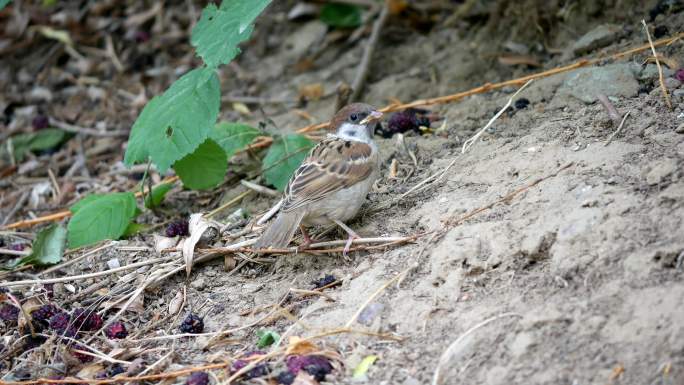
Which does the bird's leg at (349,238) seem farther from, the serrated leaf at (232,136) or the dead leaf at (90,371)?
the dead leaf at (90,371)

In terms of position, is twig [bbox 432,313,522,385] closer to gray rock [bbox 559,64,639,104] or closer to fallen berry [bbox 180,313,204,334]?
fallen berry [bbox 180,313,204,334]

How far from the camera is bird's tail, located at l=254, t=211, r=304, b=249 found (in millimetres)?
4758

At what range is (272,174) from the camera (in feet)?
19.2

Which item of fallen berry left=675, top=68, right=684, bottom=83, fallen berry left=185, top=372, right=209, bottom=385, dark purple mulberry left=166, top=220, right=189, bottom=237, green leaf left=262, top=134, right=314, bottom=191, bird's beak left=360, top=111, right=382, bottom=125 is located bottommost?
fallen berry left=185, top=372, right=209, bottom=385

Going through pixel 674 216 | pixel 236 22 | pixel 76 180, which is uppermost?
pixel 236 22

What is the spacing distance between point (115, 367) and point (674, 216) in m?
2.99

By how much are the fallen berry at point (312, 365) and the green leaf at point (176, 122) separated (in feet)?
5.82

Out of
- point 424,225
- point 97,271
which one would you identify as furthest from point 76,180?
point 424,225

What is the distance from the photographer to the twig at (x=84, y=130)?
7.57 m

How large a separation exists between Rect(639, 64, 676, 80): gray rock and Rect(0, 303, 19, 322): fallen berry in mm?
4283

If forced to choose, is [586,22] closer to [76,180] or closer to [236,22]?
[236,22]

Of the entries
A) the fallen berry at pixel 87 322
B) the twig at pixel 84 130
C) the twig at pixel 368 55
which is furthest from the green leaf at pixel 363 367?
the twig at pixel 84 130

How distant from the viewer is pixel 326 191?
5.00m

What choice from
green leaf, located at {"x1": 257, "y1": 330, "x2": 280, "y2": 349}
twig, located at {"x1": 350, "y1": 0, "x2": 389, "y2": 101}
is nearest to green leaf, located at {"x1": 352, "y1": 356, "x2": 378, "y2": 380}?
green leaf, located at {"x1": 257, "y1": 330, "x2": 280, "y2": 349}
